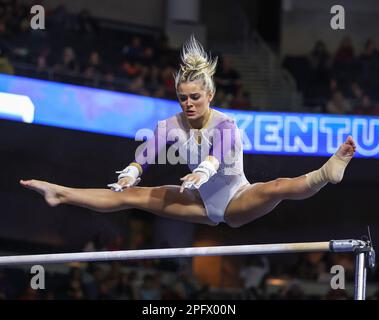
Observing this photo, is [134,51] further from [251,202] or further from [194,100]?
[251,202]

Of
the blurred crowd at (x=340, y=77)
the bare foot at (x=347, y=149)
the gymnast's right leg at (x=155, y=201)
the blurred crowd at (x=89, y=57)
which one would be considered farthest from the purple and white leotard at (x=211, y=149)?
the blurred crowd at (x=340, y=77)

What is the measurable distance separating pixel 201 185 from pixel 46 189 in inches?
45.2

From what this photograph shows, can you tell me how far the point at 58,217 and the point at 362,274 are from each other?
6.05 m

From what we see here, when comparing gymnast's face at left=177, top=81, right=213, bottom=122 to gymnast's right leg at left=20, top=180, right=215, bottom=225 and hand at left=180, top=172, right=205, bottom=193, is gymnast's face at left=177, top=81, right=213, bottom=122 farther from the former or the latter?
hand at left=180, top=172, right=205, bottom=193

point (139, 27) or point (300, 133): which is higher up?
point (139, 27)

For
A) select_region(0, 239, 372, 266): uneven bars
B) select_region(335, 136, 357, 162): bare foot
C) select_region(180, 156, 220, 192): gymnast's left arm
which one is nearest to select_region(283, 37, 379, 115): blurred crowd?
select_region(335, 136, 357, 162): bare foot

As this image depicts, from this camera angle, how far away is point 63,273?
38.1ft

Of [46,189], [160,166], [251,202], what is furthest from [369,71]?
[46,189]

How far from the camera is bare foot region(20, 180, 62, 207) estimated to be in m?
7.25

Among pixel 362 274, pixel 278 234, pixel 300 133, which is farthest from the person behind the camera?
pixel 278 234

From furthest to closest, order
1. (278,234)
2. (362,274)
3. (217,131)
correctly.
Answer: (278,234) < (217,131) < (362,274)

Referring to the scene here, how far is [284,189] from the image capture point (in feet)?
24.1

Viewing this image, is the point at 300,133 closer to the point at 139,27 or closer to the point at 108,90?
the point at 108,90
